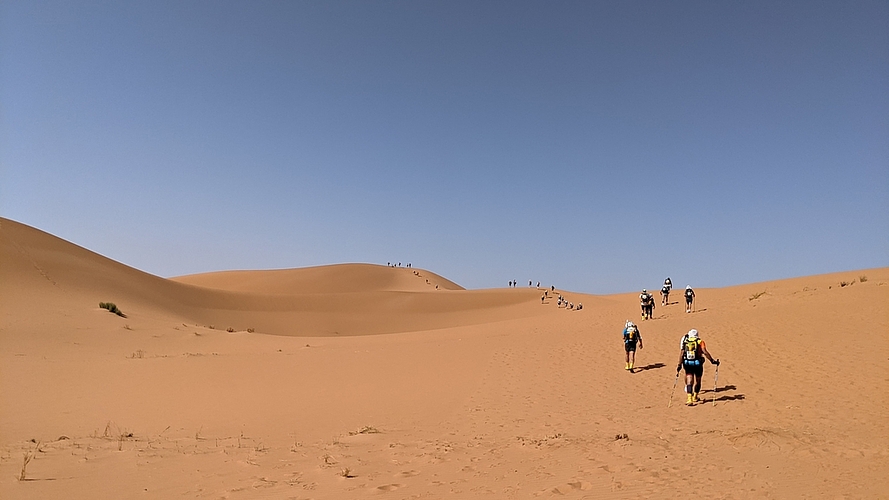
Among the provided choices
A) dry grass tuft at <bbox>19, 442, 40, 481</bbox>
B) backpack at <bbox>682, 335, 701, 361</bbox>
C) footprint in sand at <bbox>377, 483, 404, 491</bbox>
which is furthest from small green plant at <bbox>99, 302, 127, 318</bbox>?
backpack at <bbox>682, 335, 701, 361</bbox>

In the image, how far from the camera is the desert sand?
19.6ft

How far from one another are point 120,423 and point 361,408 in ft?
15.6

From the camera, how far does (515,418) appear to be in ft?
33.7

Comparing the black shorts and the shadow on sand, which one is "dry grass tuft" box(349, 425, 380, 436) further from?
the shadow on sand

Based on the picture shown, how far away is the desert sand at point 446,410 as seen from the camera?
5.97m

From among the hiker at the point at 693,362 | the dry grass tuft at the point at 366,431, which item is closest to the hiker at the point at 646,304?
the hiker at the point at 693,362

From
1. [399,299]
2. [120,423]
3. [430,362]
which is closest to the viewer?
[120,423]

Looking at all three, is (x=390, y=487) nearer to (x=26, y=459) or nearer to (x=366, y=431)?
(x=366, y=431)

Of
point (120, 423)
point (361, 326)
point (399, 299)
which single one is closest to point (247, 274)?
point (399, 299)

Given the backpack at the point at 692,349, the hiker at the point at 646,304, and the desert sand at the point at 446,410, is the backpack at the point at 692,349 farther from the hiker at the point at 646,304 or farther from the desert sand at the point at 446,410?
the hiker at the point at 646,304

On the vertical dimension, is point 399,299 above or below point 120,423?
above

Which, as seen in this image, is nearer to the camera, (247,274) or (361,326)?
(361,326)

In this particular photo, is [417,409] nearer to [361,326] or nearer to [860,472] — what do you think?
[860,472]

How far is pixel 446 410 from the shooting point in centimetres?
1113
